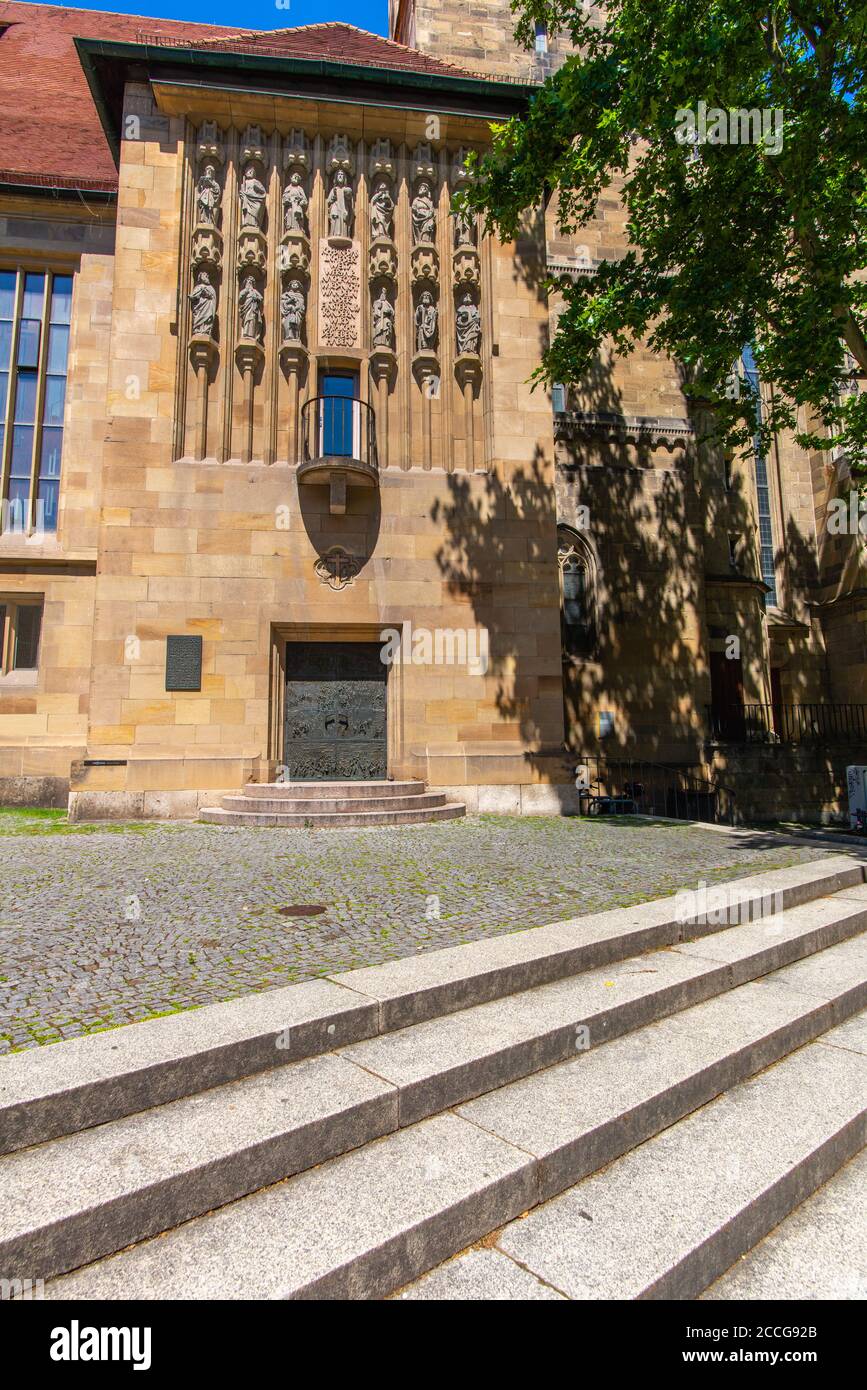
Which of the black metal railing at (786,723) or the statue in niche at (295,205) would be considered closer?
the statue in niche at (295,205)

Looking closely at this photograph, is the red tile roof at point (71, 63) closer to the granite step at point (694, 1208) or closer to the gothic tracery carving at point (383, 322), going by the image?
the gothic tracery carving at point (383, 322)

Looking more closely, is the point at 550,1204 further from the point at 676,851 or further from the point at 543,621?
the point at 543,621

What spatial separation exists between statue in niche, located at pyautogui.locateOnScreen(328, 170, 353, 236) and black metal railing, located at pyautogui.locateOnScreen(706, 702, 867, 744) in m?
15.2

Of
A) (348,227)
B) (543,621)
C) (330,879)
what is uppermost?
(348,227)

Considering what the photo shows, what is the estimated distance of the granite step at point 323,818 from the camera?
1071 centimetres

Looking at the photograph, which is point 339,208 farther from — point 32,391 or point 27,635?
point 27,635

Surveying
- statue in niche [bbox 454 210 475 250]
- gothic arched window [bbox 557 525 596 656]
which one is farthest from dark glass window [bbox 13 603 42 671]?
gothic arched window [bbox 557 525 596 656]

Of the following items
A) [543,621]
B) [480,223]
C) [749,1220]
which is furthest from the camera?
[480,223]

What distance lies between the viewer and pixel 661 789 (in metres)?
18.5

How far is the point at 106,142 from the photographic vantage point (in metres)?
17.5

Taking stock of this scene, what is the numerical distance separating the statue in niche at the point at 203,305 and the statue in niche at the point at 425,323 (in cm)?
406

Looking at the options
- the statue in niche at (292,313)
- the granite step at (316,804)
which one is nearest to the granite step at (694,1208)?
the granite step at (316,804)

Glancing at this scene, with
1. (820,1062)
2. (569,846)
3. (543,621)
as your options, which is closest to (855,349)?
(543,621)

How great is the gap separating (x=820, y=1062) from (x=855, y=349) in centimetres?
1177
